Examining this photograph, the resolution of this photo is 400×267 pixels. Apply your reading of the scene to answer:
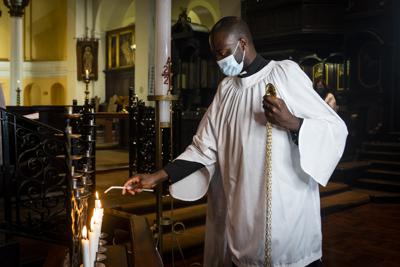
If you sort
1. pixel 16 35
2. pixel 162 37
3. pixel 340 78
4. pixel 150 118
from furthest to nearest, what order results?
1. pixel 16 35
2. pixel 340 78
3. pixel 150 118
4. pixel 162 37

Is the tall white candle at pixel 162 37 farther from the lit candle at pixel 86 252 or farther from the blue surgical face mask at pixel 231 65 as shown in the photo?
the lit candle at pixel 86 252

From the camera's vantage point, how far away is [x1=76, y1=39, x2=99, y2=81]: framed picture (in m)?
15.5

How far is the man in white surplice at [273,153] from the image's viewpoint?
166 cm

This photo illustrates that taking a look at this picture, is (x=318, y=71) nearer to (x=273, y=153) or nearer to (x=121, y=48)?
(x=121, y=48)

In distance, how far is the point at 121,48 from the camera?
1593 centimetres

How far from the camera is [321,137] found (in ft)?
5.37

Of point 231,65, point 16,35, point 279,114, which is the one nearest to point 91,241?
point 279,114

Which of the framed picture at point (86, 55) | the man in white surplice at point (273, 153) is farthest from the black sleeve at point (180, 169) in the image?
the framed picture at point (86, 55)

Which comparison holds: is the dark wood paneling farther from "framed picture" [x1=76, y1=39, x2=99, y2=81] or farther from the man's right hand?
the man's right hand

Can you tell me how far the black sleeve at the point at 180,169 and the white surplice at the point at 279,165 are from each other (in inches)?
5.7

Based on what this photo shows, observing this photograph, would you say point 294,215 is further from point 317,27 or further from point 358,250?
point 317,27

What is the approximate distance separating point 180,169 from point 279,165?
0.46 meters

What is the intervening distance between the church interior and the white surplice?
40cm

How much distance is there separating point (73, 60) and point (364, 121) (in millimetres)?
11109
